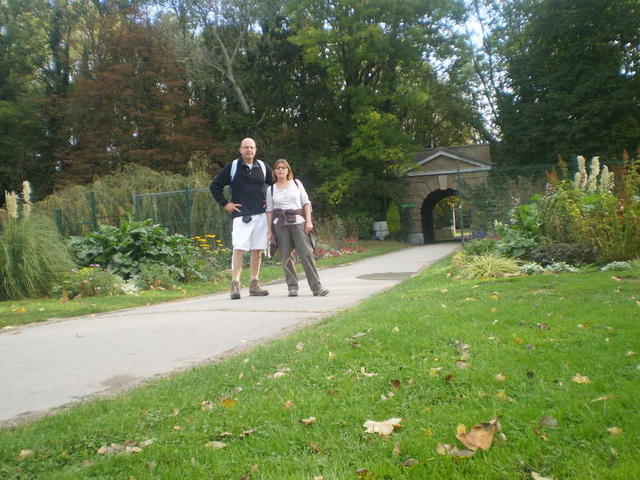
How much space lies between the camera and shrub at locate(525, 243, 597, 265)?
8641 mm

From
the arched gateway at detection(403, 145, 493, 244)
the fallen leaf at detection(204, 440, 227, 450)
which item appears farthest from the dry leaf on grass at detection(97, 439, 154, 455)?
the arched gateway at detection(403, 145, 493, 244)

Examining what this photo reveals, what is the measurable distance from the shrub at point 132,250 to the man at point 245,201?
3.31m

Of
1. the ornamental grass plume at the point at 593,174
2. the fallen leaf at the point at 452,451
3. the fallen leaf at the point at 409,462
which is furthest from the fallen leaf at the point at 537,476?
the ornamental grass plume at the point at 593,174

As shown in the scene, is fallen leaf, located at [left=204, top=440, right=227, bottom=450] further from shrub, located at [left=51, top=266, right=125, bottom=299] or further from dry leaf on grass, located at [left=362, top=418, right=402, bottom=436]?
shrub, located at [left=51, top=266, right=125, bottom=299]

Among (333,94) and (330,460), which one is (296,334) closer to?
(330,460)

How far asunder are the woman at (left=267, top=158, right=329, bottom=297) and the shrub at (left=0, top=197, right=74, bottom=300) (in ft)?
14.5

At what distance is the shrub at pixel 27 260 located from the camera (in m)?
9.23

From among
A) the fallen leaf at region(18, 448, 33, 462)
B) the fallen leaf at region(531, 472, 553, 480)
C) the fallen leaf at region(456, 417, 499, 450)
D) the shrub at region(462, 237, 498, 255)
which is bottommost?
the fallen leaf at region(531, 472, 553, 480)

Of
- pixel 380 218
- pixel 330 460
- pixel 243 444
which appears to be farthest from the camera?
pixel 380 218

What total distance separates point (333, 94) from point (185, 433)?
94.5ft

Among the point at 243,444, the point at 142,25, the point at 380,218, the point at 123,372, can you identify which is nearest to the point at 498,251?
the point at 123,372

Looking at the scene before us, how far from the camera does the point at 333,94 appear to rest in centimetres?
3005

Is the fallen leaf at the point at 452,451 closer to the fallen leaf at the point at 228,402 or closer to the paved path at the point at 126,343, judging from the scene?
the fallen leaf at the point at 228,402

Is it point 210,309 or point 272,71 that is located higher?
point 272,71
